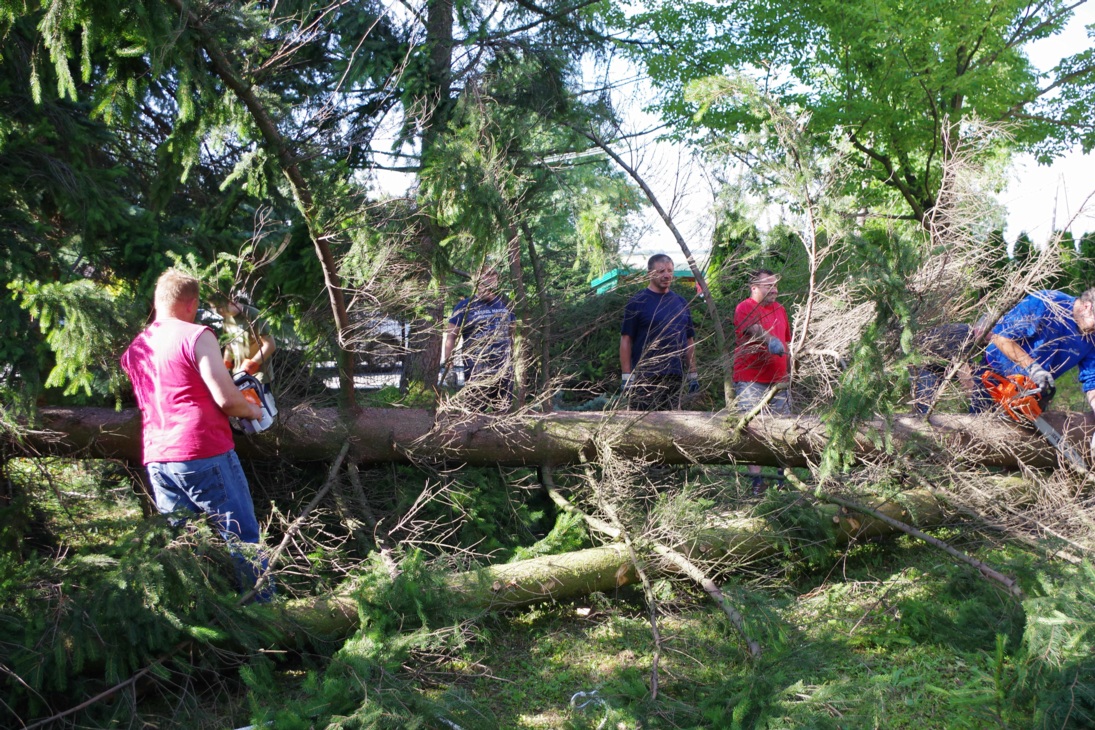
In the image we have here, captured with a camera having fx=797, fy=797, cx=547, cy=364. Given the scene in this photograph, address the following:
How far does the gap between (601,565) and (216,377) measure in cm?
218

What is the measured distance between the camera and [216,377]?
3.68 meters

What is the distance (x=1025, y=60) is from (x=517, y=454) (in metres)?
9.09

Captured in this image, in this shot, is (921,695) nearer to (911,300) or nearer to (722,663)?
(722,663)

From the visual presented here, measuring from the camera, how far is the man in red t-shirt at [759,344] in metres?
5.46

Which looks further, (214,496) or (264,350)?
(264,350)

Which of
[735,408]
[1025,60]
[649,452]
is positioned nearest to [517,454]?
[649,452]

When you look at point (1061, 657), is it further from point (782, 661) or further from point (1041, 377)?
point (1041, 377)

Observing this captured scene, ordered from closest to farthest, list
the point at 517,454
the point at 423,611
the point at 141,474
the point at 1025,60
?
the point at 423,611 → the point at 141,474 → the point at 517,454 → the point at 1025,60

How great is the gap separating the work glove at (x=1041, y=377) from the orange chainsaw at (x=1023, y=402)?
0.03m

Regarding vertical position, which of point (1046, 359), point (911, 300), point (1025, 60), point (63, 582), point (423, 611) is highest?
point (1025, 60)

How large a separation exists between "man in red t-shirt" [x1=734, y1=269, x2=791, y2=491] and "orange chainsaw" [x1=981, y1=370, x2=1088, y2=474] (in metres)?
1.26

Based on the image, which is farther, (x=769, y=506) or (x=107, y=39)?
(x=769, y=506)

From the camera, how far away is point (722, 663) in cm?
360

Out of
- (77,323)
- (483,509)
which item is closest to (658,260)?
(483,509)
